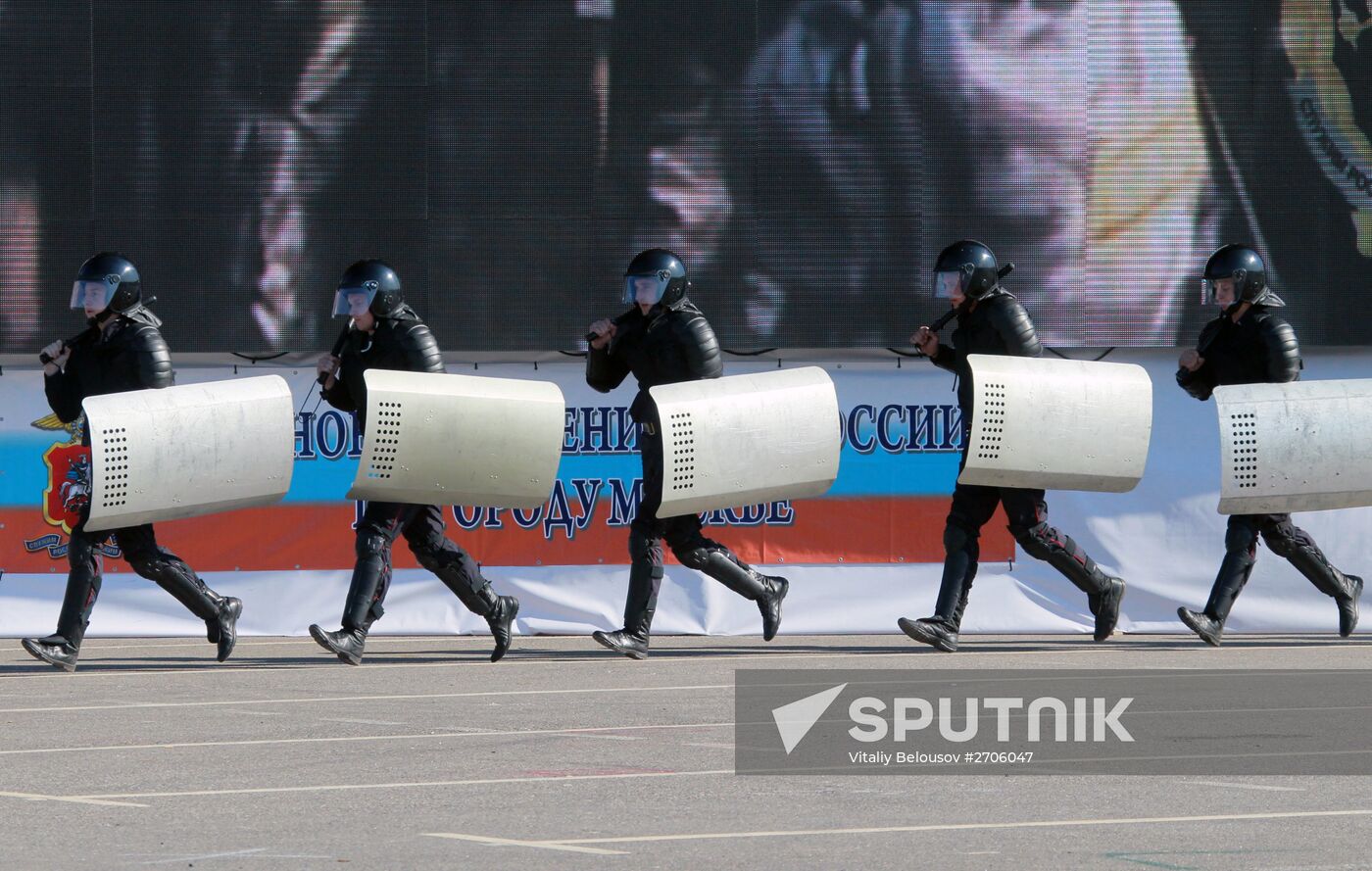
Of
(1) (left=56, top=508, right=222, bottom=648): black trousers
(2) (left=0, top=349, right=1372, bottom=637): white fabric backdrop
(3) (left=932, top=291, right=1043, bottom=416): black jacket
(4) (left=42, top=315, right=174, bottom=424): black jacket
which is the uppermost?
(3) (left=932, top=291, right=1043, bottom=416): black jacket

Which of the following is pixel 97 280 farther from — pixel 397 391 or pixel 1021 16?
pixel 1021 16

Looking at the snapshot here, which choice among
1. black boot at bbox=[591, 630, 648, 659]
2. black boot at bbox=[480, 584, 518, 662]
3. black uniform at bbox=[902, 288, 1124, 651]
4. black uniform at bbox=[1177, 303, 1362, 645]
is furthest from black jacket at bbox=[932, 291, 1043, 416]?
black boot at bbox=[480, 584, 518, 662]

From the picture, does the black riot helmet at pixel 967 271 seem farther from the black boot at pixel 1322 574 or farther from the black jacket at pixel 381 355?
the black jacket at pixel 381 355

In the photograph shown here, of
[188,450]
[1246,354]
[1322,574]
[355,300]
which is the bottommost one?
[1322,574]

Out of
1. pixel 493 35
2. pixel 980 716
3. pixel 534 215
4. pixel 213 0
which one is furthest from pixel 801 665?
pixel 213 0

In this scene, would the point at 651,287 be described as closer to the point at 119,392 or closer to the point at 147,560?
the point at 119,392

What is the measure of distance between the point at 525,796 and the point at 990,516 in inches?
207

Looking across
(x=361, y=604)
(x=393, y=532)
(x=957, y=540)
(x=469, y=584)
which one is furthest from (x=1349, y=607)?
(x=361, y=604)

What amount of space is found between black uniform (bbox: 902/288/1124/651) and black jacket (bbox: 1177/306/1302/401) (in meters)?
0.90

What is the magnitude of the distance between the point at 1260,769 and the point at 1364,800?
26.3 inches

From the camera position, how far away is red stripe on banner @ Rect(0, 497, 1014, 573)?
12086mm

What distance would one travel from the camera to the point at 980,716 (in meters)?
7.98

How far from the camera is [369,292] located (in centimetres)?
1076

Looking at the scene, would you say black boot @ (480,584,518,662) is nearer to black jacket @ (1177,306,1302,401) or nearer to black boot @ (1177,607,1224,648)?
black boot @ (1177,607,1224,648)
